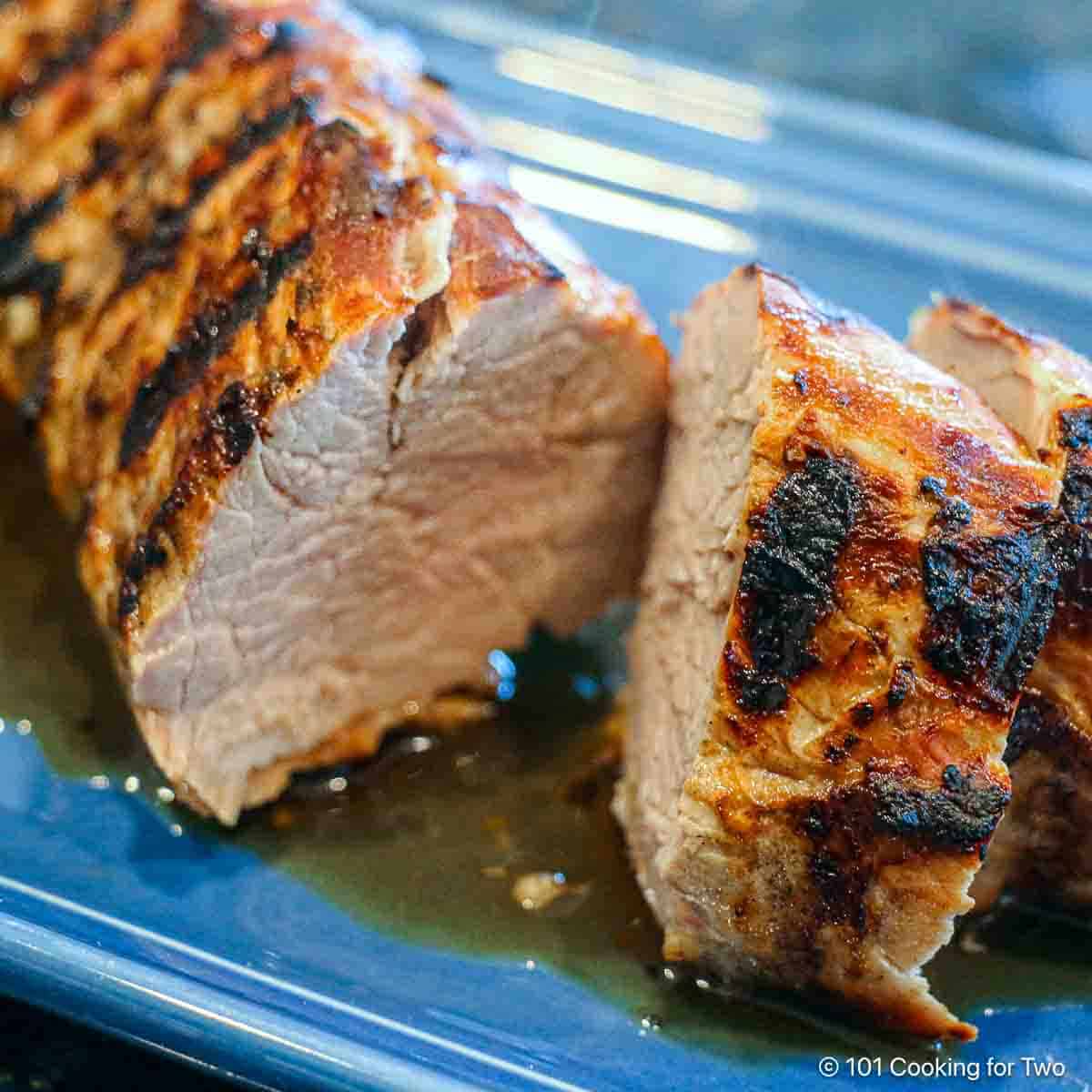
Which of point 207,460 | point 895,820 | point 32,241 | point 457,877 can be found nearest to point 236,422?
point 207,460

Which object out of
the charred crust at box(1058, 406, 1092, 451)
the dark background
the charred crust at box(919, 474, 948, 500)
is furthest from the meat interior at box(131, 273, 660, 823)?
the dark background

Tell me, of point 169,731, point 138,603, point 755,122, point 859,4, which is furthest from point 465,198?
point 859,4

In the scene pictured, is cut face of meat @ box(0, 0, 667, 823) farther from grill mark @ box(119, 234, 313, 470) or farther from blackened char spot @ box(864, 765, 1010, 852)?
blackened char spot @ box(864, 765, 1010, 852)

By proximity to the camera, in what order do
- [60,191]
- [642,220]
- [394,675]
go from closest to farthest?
[394,675], [60,191], [642,220]

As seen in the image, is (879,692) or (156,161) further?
(156,161)

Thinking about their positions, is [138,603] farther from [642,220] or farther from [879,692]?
[642,220]

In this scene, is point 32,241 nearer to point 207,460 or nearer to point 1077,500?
point 207,460

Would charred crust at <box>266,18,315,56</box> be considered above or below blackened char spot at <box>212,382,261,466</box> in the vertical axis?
above
